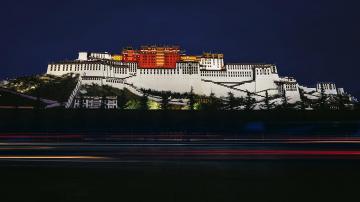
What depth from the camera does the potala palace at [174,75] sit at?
73.6 m

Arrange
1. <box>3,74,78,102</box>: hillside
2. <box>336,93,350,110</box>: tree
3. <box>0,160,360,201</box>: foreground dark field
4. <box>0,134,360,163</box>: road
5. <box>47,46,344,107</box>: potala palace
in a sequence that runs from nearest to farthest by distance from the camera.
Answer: <box>0,160,360,201</box>: foreground dark field < <box>0,134,360,163</box>: road < <box>336,93,350,110</box>: tree < <box>3,74,78,102</box>: hillside < <box>47,46,344,107</box>: potala palace

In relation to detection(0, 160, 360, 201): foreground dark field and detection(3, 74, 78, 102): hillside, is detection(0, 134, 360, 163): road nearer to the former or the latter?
detection(0, 160, 360, 201): foreground dark field

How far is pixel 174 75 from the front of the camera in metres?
77.2

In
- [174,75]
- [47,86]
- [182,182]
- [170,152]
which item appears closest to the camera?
[182,182]

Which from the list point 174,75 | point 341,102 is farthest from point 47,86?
point 341,102

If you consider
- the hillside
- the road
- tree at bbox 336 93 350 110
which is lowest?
the road

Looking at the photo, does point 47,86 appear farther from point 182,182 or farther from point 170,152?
point 182,182

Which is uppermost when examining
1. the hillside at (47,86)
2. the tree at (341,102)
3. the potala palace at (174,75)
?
the potala palace at (174,75)

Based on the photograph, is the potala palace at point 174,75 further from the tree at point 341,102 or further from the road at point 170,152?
the road at point 170,152

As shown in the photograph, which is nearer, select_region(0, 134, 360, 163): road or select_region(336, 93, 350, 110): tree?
select_region(0, 134, 360, 163): road

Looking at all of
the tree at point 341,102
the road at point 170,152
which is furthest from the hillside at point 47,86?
the road at point 170,152

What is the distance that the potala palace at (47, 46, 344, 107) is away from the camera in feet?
241

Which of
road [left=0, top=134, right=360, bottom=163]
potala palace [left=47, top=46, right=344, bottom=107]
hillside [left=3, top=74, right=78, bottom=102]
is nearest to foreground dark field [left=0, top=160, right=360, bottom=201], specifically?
road [left=0, top=134, right=360, bottom=163]

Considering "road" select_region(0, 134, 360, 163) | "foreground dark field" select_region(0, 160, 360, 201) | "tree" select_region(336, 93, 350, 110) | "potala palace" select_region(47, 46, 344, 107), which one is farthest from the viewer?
"potala palace" select_region(47, 46, 344, 107)
